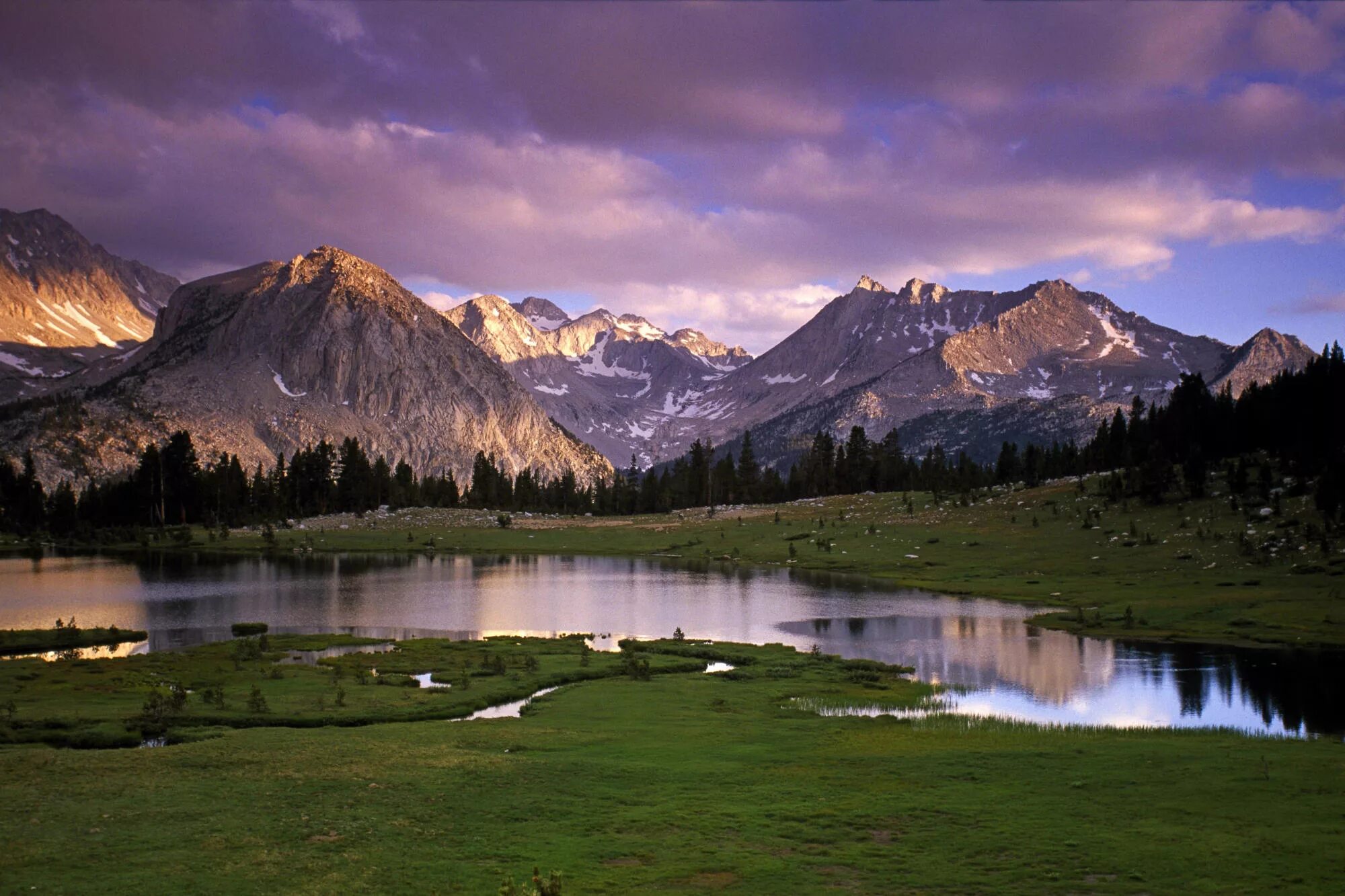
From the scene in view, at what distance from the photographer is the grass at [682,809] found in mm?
17141

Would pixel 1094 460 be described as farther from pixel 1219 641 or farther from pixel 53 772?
pixel 53 772

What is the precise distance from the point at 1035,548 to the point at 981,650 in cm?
4609

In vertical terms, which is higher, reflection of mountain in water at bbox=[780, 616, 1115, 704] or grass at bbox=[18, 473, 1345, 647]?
grass at bbox=[18, 473, 1345, 647]

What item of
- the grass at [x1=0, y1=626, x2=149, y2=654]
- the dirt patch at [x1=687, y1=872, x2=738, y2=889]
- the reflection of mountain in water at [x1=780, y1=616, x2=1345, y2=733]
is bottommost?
the reflection of mountain in water at [x1=780, y1=616, x2=1345, y2=733]

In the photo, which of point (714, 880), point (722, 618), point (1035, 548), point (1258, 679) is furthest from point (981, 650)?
point (1035, 548)

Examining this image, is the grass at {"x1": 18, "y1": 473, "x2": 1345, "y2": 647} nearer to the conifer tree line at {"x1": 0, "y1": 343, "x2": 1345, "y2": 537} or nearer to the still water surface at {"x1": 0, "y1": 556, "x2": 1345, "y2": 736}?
the still water surface at {"x1": 0, "y1": 556, "x2": 1345, "y2": 736}

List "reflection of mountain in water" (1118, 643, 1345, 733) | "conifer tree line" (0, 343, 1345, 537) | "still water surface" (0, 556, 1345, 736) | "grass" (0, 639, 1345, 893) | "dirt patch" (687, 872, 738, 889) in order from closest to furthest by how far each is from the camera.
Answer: "dirt patch" (687, 872, 738, 889) < "grass" (0, 639, 1345, 893) < "reflection of mountain in water" (1118, 643, 1345, 733) < "still water surface" (0, 556, 1345, 736) < "conifer tree line" (0, 343, 1345, 537)

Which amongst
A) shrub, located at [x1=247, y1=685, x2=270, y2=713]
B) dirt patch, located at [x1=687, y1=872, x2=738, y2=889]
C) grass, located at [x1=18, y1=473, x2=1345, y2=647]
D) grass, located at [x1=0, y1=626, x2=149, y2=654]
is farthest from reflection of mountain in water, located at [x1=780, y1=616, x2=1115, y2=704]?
grass, located at [x1=0, y1=626, x2=149, y2=654]

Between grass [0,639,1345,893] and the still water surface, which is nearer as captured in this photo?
grass [0,639,1345,893]

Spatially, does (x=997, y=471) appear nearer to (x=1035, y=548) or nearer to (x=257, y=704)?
(x=1035, y=548)

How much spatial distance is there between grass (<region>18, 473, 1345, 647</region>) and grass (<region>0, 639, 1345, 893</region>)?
105 feet

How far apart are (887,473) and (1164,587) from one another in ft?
397

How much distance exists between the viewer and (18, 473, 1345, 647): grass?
61.5m

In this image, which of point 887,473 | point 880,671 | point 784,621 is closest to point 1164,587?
point 784,621
